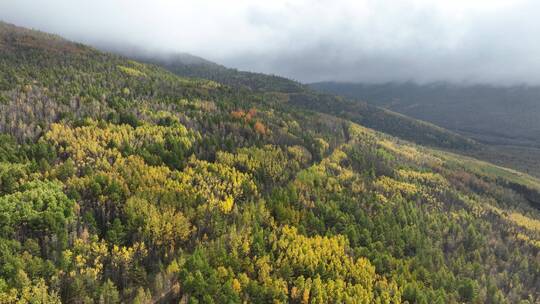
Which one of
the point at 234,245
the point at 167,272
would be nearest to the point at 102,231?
the point at 167,272

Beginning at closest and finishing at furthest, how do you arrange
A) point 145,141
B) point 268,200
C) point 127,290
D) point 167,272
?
point 127,290 < point 167,272 < point 268,200 < point 145,141

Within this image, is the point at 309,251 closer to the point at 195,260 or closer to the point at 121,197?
the point at 195,260

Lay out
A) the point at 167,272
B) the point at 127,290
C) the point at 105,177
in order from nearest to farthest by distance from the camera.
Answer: the point at 127,290 < the point at 167,272 < the point at 105,177

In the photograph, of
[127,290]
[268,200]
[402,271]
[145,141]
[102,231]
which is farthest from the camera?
[145,141]

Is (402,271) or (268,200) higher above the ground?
(268,200)

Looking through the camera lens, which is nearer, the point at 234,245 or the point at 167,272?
the point at 167,272

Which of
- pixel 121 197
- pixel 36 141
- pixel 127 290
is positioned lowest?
pixel 127 290

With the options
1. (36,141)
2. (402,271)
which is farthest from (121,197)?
(402,271)

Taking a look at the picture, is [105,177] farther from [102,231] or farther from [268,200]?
[268,200]

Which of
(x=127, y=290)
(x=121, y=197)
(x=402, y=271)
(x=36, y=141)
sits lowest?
(x=402, y=271)
